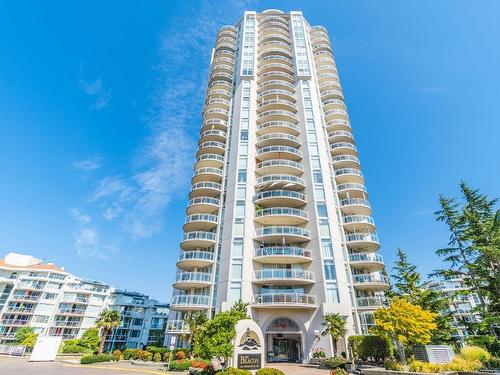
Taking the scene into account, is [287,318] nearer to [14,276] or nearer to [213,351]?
[213,351]

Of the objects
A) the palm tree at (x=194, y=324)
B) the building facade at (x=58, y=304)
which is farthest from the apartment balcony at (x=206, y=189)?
the building facade at (x=58, y=304)

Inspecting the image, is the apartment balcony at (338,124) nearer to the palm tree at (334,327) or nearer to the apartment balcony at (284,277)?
the apartment balcony at (284,277)

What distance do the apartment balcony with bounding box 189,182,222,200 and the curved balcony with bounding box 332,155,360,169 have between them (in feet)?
60.5

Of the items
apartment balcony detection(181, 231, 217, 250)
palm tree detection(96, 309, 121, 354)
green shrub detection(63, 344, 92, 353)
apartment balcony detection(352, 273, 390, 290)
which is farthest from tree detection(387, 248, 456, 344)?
green shrub detection(63, 344, 92, 353)

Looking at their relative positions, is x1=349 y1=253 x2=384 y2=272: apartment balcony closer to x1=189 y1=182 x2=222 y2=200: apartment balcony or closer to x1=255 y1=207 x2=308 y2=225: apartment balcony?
x1=255 y1=207 x2=308 y2=225: apartment balcony

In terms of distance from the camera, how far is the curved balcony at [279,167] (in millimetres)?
38531

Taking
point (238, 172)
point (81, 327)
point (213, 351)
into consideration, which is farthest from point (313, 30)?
point (81, 327)

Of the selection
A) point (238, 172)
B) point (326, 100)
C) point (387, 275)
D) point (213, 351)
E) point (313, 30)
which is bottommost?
point (213, 351)

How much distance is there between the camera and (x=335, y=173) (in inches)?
1692

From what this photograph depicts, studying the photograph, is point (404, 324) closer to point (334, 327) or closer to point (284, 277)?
point (334, 327)

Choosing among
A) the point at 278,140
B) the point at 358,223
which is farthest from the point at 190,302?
the point at 278,140

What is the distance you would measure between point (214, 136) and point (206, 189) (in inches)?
388

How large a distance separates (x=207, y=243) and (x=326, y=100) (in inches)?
1340

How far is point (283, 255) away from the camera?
1261 inches
